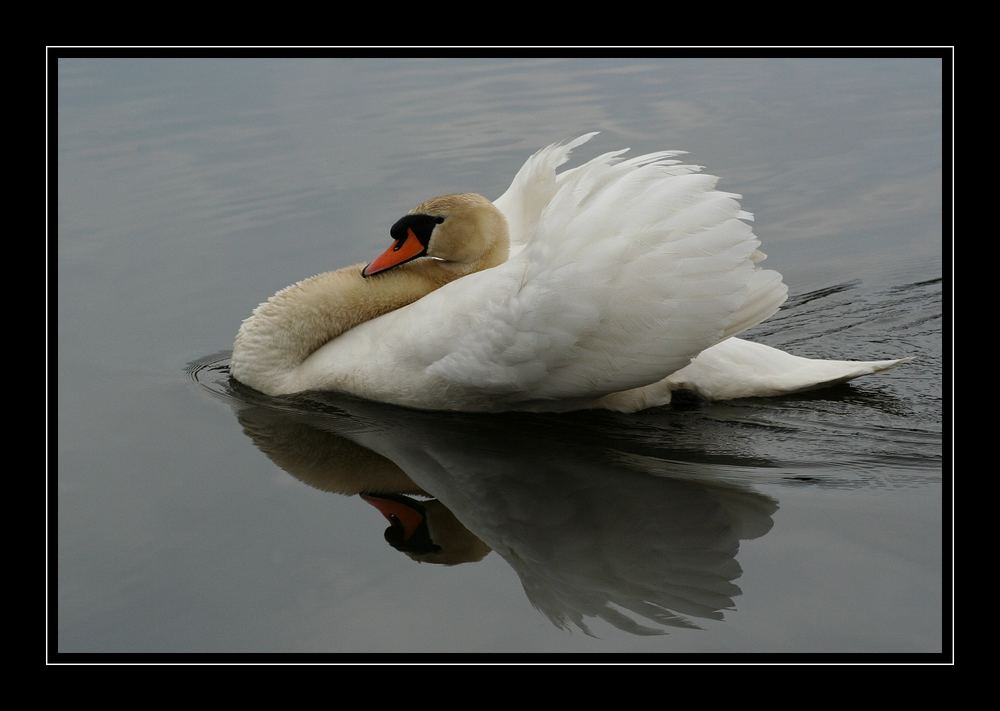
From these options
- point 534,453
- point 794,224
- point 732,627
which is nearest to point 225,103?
point 794,224

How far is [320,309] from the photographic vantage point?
7.77 metres

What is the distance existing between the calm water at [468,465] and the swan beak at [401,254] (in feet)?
2.84

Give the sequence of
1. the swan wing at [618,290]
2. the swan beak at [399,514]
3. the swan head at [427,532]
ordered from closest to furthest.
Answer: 1. the swan head at [427,532]
2. the swan beak at [399,514]
3. the swan wing at [618,290]

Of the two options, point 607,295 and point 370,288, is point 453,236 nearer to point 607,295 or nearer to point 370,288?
point 370,288

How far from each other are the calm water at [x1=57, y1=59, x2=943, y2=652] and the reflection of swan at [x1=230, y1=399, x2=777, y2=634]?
2 cm

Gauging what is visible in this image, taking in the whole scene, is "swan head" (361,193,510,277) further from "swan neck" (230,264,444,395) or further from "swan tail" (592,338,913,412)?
"swan tail" (592,338,913,412)

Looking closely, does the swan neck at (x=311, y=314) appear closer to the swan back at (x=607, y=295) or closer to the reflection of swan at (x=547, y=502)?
the reflection of swan at (x=547, y=502)

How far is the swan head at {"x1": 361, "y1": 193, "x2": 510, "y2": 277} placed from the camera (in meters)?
7.59

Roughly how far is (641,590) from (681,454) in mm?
1435

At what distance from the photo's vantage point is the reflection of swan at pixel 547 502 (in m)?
5.49

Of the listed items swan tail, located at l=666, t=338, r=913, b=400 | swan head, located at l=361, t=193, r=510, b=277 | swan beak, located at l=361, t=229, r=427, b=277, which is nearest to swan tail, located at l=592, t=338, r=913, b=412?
swan tail, located at l=666, t=338, r=913, b=400

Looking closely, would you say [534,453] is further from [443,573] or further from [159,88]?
[159,88]

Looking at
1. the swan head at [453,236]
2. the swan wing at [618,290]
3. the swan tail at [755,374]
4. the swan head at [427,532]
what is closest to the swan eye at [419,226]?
the swan head at [453,236]

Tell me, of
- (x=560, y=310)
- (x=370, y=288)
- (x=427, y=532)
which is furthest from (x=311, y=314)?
(x=427, y=532)
